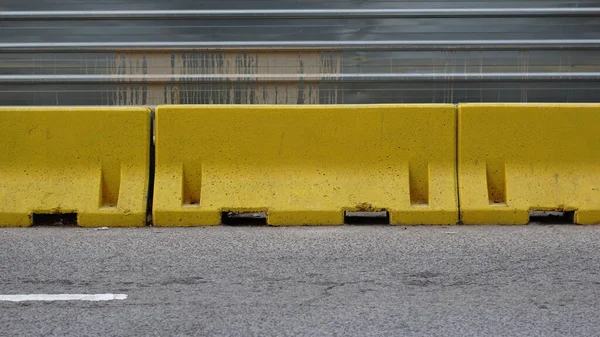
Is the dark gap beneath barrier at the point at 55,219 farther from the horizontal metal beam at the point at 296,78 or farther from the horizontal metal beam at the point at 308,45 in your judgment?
the horizontal metal beam at the point at 308,45

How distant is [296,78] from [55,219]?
166 inches

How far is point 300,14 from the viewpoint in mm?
10133

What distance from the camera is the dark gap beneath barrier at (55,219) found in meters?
6.32

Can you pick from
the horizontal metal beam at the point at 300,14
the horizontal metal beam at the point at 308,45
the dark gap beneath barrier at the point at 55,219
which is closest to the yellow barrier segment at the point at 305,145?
the dark gap beneath barrier at the point at 55,219

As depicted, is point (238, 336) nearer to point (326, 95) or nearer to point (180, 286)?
point (180, 286)

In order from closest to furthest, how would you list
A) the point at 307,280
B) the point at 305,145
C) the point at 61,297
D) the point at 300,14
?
the point at 61,297 → the point at 307,280 → the point at 305,145 → the point at 300,14

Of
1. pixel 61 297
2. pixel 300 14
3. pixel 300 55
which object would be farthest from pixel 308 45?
pixel 61 297

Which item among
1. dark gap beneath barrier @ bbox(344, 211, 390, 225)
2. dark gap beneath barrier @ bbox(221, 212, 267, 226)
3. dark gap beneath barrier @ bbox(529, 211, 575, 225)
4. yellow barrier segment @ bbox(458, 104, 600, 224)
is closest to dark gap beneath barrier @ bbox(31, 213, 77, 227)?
dark gap beneath barrier @ bbox(221, 212, 267, 226)

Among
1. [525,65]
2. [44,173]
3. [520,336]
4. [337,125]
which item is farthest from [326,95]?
[520,336]

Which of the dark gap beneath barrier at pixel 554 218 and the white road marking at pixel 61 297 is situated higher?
the dark gap beneath barrier at pixel 554 218

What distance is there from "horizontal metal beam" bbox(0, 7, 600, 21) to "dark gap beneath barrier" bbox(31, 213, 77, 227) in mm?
4271

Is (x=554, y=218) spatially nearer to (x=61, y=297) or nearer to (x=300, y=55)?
(x=61, y=297)

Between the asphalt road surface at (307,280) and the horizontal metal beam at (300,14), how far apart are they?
15.5ft

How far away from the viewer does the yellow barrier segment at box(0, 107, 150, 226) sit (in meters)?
6.23
